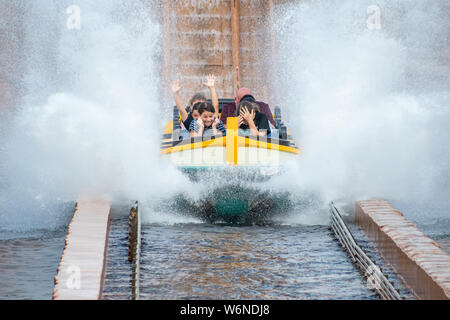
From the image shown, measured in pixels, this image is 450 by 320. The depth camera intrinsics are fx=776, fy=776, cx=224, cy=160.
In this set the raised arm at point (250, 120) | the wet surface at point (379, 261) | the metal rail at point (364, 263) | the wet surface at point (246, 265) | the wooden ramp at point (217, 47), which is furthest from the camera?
the wooden ramp at point (217, 47)

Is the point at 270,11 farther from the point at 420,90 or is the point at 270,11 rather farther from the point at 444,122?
the point at 420,90

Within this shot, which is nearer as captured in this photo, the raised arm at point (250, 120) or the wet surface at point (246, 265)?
the wet surface at point (246, 265)

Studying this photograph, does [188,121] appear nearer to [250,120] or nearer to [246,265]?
[250,120]

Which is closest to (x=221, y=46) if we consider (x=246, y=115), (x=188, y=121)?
(x=188, y=121)

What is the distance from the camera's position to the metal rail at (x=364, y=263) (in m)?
4.75

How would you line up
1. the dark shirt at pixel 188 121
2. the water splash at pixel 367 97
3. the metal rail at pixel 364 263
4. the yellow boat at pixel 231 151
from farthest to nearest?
the water splash at pixel 367 97
the dark shirt at pixel 188 121
the yellow boat at pixel 231 151
the metal rail at pixel 364 263

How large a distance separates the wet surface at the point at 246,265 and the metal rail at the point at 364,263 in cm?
6

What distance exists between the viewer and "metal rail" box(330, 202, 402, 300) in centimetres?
475

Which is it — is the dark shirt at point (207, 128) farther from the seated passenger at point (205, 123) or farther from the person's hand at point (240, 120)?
the person's hand at point (240, 120)

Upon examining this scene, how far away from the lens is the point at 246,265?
5.61 m

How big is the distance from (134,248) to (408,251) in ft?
6.48

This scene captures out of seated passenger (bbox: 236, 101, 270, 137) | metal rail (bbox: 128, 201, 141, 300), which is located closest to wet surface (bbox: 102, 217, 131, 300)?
metal rail (bbox: 128, 201, 141, 300)

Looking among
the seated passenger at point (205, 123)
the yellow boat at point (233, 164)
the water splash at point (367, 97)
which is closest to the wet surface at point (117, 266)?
the yellow boat at point (233, 164)
